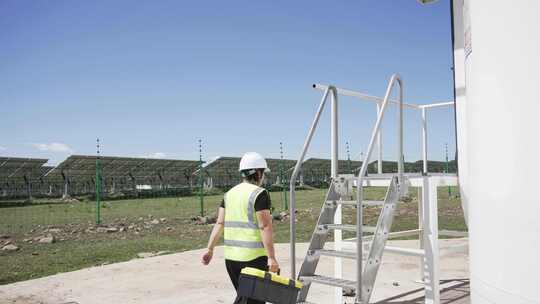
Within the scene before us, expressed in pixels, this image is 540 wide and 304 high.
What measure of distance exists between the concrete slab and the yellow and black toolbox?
240cm

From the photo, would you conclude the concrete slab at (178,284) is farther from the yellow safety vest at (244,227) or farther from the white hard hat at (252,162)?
the white hard hat at (252,162)

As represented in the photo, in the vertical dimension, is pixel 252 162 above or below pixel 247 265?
above

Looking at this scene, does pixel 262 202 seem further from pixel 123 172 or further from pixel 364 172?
pixel 123 172

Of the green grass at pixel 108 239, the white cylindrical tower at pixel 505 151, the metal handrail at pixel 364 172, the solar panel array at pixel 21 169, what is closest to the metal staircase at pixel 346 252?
the metal handrail at pixel 364 172

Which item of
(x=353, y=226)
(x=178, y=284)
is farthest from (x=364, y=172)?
(x=178, y=284)

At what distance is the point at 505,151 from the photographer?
8.35ft

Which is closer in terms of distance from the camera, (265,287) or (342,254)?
(265,287)

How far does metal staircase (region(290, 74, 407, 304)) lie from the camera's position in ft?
12.8

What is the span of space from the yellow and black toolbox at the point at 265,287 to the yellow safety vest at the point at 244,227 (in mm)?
452

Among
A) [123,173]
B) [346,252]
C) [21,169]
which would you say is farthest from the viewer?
[123,173]

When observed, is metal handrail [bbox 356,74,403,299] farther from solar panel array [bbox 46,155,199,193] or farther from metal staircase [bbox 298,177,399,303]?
solar panel array [bbox 46,155,199,193]

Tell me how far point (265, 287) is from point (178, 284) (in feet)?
13.0

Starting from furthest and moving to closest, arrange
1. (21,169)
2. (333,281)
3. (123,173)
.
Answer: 1. (123,173)
2. (21,169)
3. (333,281)

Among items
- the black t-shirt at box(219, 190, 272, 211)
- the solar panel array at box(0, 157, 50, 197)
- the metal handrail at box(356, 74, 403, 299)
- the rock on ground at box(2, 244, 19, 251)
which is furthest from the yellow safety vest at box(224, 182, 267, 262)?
the solar panel array at box(0, 157, 50, 197)
